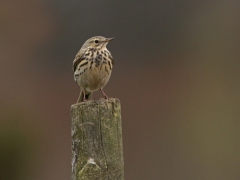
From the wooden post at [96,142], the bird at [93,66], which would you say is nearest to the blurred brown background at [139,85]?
the bird at [93,66]

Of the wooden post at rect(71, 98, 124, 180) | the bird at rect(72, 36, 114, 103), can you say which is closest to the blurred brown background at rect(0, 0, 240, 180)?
the bird at rect(72, 36, 114, 103)

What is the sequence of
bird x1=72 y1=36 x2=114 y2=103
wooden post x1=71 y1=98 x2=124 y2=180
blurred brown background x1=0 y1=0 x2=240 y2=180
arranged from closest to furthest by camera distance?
wooden post x1=71 y1=98 x2=124 y2=180 < bird x1=72 y1=36 x2=114 y2=103 < blurred brown background x1=0 y1=0 x2=240 y2=180

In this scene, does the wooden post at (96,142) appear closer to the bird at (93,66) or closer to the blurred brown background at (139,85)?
the bird at (93,66)

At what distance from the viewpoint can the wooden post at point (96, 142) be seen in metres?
5.31

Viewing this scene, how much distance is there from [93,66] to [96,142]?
279 cm

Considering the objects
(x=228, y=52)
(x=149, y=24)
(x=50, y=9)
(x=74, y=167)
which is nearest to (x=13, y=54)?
(x=50, y=9)

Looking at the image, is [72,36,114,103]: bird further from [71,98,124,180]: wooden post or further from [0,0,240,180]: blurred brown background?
[0,0,240,180]: blurred brown background

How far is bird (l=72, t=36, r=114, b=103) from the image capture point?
26.3ft

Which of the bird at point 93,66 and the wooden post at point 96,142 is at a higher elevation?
the bird at point 93,66

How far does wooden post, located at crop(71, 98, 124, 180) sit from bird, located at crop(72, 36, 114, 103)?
259 cm

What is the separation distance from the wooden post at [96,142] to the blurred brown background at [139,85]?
8749mm

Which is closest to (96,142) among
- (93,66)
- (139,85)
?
(93,66)

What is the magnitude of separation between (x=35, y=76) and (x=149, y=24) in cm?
467

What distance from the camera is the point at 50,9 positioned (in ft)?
72.6
